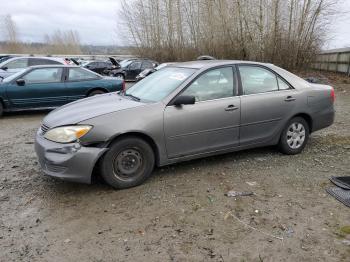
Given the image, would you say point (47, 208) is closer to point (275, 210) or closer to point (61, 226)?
point (61, 226)

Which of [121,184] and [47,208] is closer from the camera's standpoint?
[47,208]

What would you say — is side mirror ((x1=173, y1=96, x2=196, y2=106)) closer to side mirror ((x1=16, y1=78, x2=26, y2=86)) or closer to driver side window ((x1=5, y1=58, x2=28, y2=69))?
side mirror ((x1=16, y1=78, x2=26, y2=86))

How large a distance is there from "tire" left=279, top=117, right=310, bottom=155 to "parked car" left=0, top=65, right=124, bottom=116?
6.20 m

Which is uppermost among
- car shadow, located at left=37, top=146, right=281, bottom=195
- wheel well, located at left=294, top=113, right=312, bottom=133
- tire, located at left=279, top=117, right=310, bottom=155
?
wheel well, located at left=294, top=113, right=312, bottom=133

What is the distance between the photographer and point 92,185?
471cm

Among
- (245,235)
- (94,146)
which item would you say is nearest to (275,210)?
(245,235)

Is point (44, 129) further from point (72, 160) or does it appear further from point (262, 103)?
point (262, 103)

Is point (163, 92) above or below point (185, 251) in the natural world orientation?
above

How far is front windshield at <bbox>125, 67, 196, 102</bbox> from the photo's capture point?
4.99 meters

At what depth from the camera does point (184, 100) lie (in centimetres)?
472

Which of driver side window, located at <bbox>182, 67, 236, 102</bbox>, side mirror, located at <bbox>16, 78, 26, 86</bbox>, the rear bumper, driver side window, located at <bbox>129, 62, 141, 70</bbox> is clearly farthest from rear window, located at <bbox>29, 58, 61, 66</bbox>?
the rear bumper

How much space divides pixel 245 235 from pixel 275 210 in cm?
65

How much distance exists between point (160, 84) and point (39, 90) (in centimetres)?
554

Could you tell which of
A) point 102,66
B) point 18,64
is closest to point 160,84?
point 18,64
